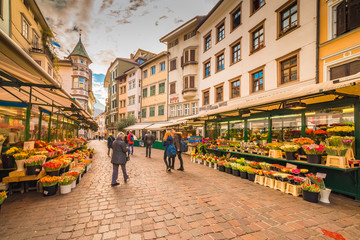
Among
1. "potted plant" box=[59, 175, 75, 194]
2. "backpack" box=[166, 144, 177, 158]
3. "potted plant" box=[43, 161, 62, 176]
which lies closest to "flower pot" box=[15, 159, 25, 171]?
"potted plant" box=[43, 161, 62, 176]

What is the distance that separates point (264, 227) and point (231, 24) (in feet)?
55.6

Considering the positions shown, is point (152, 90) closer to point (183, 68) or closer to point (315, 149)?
point (183, 68)

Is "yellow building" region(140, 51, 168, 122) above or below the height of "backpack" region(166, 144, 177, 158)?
above

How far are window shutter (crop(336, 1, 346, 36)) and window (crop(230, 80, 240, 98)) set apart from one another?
705 cm

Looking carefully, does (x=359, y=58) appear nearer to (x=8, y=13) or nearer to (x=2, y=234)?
(x=2, y=234)

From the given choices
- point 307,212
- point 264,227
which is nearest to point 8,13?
point 264,227

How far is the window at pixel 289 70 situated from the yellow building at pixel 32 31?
60.3ft

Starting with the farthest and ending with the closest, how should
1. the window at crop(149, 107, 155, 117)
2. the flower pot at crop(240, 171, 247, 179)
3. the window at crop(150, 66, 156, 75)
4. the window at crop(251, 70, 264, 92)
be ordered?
the window at crop(150, 66, 156, 75), the window at crop(149, 107, 155, 117), the window at crop(251, 70, 264, 92), the flower pot at crop(240, 171, 247, 179)

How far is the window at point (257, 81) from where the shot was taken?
12.7 meters

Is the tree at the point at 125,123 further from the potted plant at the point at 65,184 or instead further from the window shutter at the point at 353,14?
the window shutter at the point at 353,14

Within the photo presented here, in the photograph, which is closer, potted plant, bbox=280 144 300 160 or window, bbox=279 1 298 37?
potted plant, bbox=280 144 300 160

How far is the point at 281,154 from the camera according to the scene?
660 cm

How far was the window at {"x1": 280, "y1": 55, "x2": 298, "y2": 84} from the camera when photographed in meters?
10.6

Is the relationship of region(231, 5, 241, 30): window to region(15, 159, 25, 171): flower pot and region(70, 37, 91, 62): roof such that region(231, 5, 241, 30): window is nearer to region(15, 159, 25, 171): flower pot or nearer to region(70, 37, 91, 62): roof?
region(15, 159, 25, 171): flower pot
